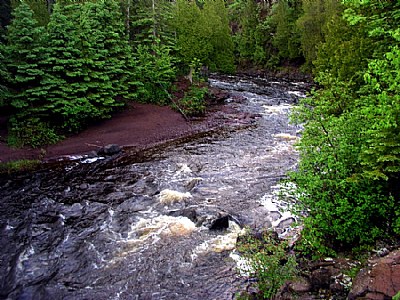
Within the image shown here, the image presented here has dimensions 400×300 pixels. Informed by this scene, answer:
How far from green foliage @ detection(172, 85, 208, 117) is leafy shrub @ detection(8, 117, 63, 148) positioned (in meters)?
11.3

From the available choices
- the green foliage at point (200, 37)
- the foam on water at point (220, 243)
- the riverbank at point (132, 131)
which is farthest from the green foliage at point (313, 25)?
the foam on water at point (220, 243)

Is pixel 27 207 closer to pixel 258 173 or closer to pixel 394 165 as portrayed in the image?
pixel 258 173

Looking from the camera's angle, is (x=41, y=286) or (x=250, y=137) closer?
(x=41, y=286)

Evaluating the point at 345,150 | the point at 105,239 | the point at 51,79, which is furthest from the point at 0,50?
the point at 345,150

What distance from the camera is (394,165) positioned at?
7.75 metres

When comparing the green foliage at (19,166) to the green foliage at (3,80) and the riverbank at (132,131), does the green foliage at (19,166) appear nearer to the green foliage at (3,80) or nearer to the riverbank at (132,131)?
the riverbank at (132,131)

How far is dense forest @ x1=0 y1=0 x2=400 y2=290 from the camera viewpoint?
837cm

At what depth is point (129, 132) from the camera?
85.2 ft

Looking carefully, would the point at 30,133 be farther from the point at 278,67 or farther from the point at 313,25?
the point at 278,67

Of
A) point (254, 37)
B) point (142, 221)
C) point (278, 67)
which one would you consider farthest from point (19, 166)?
point (254, 37)

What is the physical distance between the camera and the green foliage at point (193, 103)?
3138 centimetres

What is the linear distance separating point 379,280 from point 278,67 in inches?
2199

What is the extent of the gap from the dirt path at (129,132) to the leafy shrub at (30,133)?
526 mm

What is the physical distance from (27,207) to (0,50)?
38.9 ft
